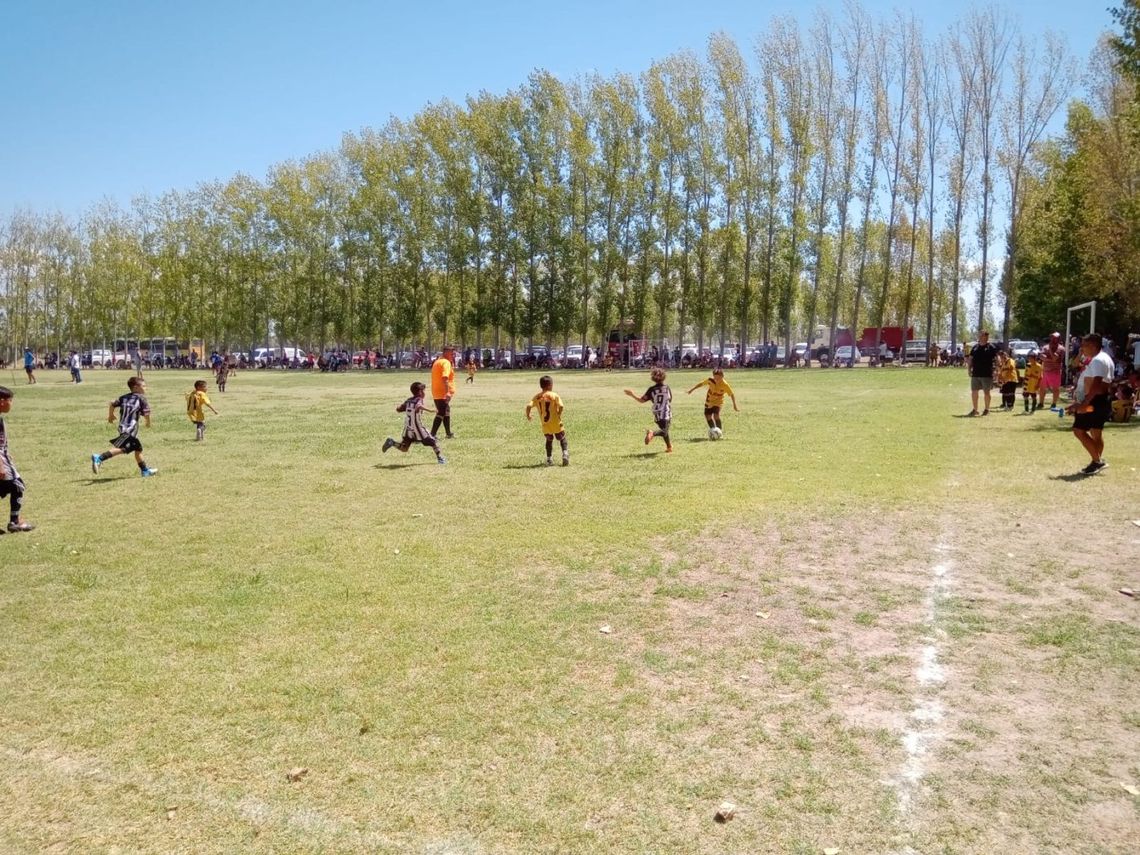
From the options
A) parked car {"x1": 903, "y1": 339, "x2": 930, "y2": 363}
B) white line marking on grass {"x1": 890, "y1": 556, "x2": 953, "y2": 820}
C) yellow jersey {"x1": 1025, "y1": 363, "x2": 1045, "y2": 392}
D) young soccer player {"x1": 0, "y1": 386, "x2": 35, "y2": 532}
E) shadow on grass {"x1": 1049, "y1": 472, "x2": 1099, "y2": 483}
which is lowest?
white line marking on grass {"x1": 890, "y1": 556, "x2": 953, "y2": 820}

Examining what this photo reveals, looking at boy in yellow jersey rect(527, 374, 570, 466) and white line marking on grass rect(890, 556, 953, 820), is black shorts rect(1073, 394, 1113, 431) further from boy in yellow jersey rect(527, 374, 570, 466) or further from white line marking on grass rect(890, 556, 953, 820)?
boy in yellow jersey rect(527, 374, 570, 466)

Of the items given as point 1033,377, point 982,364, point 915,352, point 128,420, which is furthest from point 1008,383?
point 915,352

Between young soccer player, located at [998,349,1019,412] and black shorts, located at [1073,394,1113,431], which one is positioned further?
young soccer player, located at [998,349,1019,412]

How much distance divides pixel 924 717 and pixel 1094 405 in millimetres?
9148

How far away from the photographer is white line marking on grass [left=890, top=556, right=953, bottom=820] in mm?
4133

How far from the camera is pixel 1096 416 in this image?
1211 cm

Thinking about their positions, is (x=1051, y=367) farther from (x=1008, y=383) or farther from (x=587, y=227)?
(x=587, y=227)

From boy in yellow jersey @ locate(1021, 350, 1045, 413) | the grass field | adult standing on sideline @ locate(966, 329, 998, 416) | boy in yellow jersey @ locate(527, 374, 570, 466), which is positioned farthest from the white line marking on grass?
boy in yellow jersey @ locate(1021, 350, 1045, 413)

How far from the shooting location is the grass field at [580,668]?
3.95 meters

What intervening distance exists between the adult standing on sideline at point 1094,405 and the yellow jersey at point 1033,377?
409 inches

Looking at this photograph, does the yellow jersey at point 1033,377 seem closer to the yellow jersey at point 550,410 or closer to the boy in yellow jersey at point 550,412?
the boy in yellow jersey at point 550,412

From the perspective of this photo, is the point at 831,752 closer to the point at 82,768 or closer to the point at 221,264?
→ the point at 82,768

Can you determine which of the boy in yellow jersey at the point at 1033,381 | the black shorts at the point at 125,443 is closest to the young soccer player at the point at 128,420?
the black shorts at the point at 125,443

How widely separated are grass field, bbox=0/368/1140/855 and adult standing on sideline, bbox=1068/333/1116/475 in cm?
73
